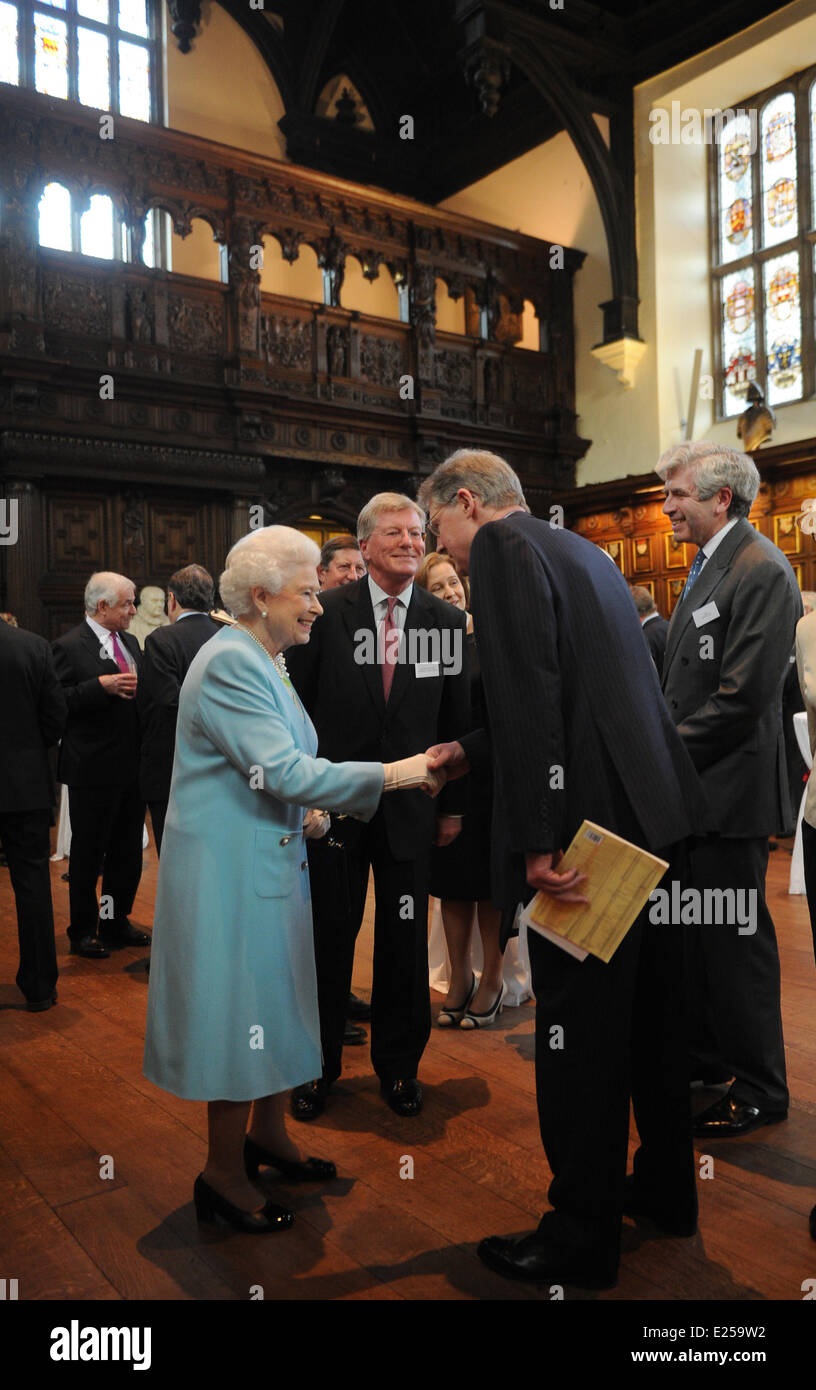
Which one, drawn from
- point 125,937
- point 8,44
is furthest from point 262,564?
point 8,44

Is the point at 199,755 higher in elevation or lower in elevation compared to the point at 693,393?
lower

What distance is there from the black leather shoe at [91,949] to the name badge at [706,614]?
10.5 feet

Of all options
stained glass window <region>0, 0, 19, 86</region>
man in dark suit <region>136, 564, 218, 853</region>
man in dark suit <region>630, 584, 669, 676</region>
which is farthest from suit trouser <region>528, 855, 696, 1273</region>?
stained glass window <region>0, 0, 19, 86</region>

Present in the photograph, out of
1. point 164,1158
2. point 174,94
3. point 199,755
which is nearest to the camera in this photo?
point 199,755

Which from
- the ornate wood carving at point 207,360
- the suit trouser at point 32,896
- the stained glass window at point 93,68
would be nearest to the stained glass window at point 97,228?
the ornate wood carving at point 207,360

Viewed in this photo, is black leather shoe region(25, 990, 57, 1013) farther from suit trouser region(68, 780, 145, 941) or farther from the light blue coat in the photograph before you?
the light blue coat

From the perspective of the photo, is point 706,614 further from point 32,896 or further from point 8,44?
point 8,44

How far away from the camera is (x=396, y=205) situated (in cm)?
1103

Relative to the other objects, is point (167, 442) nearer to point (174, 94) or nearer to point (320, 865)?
point (174, 94)

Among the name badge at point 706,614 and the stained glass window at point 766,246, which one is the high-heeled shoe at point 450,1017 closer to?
the name badge at point 706,614

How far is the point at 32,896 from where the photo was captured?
4.10 metres

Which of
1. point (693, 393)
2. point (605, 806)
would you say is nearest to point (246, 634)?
point (605, 806)

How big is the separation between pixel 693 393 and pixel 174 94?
6.71m

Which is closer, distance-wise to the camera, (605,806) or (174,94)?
(605,806)
